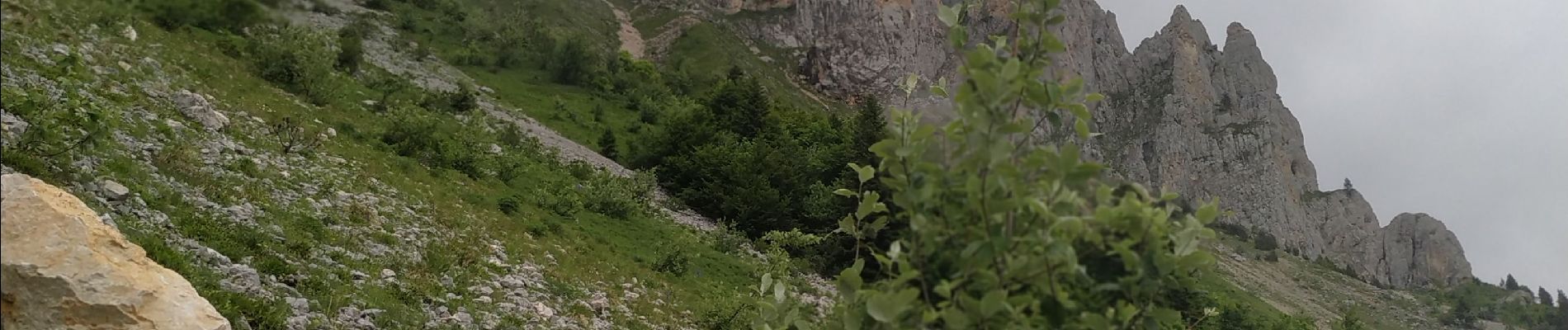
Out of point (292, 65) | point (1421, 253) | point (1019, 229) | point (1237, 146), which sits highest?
point (1237, 146)

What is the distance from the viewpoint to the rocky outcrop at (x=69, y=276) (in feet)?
19.4

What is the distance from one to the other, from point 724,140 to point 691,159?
2.41m

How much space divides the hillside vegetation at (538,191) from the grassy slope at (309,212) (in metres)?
0.07

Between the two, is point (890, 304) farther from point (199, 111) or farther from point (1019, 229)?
point (199, 111)

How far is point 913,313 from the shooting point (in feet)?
8.11

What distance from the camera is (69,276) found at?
19.9 ft

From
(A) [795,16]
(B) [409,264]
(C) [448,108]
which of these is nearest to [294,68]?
(C) [448,108]

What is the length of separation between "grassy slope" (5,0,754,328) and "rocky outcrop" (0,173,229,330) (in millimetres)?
1412

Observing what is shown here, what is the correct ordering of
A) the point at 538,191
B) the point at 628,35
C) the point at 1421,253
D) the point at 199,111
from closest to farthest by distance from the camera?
the point at 199,111 → the point at 538,191 → the point at 628,35 → the point at 1421,253

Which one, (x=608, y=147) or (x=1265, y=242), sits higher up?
(x=1265, y=242)

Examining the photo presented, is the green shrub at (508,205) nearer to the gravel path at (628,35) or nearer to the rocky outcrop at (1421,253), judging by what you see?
the gravel path at (628,35)

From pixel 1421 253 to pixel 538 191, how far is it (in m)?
171

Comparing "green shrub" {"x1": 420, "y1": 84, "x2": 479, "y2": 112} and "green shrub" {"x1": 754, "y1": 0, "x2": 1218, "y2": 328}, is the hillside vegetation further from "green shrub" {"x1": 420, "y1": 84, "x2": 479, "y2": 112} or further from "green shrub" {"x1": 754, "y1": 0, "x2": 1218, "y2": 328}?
"green shrub" {"x1": 420, "y1": 84, "x2": 479, "y2": 112}

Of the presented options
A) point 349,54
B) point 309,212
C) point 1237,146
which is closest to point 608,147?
point 349,54
